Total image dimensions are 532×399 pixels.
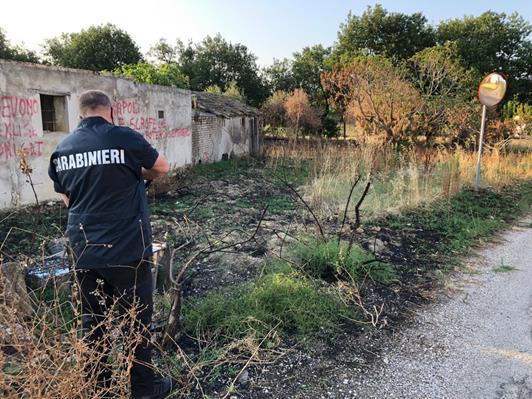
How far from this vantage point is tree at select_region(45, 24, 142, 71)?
28.6m

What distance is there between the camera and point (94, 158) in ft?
7.23

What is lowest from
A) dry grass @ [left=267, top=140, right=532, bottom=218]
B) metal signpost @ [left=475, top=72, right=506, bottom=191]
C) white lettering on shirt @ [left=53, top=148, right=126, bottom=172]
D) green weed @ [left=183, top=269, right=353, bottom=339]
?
green weed @ [left=183, top=269, right=353, bottom=339]

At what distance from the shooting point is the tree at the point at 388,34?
23828 mm

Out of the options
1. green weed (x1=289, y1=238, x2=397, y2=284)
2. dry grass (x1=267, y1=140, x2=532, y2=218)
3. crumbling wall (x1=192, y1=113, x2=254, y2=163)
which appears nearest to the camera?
green weed (x1=289, y1=238, x2=397, y2=284)

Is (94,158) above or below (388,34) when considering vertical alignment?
below

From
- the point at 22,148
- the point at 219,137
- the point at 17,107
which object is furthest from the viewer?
the point at 219,137

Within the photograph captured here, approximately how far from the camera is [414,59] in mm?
15086

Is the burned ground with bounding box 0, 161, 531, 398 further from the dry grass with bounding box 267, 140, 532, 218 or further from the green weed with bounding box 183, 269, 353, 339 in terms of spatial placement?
the dry grass with bounding box 267, 140, 532, 218

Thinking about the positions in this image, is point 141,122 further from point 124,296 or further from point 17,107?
point 124,296

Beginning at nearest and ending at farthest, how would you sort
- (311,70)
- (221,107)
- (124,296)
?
(124,296), (221,107), (311,70)

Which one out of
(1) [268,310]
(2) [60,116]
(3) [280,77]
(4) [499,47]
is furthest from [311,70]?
(1) [268,310]

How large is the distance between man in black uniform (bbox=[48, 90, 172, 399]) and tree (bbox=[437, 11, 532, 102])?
24.2 m

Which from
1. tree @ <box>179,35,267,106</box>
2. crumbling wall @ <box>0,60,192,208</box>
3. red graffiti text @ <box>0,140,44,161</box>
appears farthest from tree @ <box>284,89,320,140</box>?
red graffiti text @ <box>0,140,44,161</box>

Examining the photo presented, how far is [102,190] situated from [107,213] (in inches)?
5.7
